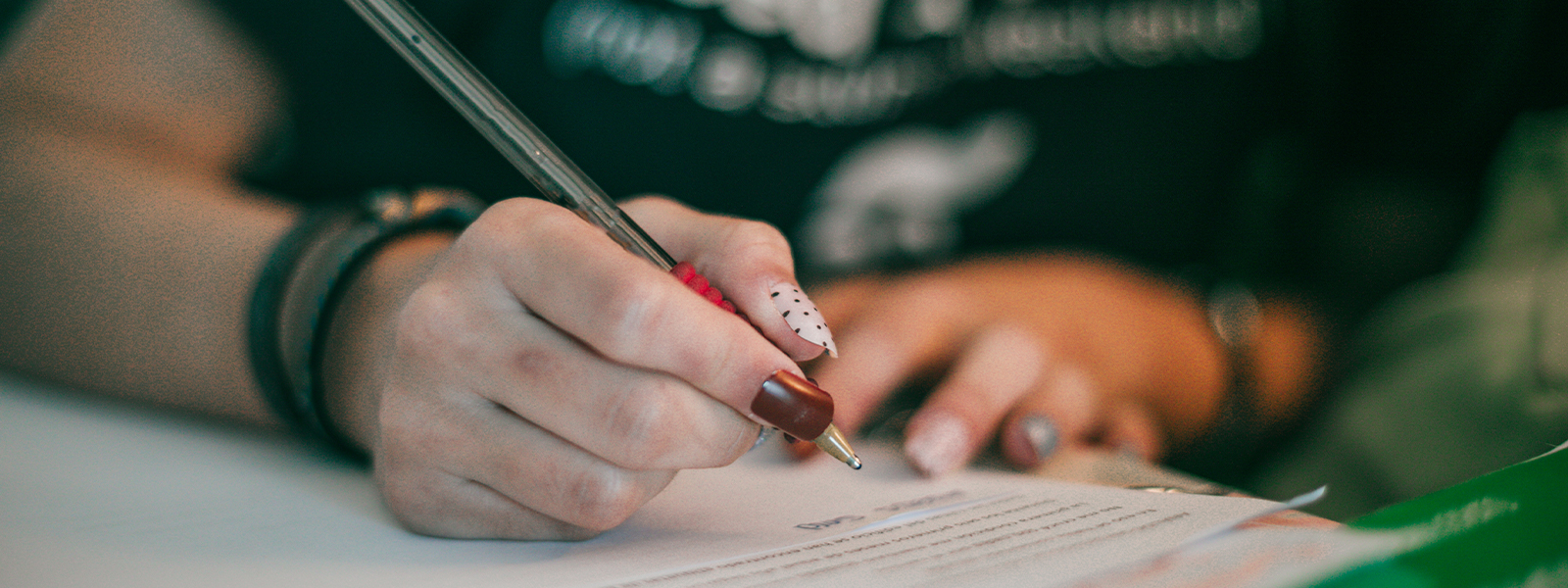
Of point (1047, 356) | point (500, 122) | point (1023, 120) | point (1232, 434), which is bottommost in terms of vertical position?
point (1232, 434)

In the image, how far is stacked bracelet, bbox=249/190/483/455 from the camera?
0.36m

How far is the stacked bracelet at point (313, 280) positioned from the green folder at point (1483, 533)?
0.41m

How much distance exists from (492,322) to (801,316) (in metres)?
0.11

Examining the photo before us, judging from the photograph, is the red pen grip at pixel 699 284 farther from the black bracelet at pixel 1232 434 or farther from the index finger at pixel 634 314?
the black bracelet at pixel 1232 434

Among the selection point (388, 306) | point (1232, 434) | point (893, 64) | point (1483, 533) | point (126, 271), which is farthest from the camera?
point (893, 64)

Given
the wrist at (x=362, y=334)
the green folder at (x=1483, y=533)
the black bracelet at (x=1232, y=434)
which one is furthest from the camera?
the black bracelet at (x=1232, y=434)

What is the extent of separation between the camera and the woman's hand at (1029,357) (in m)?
0.42

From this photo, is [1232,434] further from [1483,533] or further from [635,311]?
[635,311]

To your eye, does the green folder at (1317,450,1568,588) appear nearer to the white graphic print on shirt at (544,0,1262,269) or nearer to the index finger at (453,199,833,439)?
the index finger at (453,199,833,439)

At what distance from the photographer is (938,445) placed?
388 mm

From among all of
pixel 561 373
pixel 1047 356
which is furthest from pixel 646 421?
pixel 1047 356

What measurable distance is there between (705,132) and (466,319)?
1.62ft

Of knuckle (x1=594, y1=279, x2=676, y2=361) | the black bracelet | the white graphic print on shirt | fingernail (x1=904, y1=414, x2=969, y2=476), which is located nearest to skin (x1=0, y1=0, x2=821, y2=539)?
knuckle (x1=594, y1=279, x2=676, y2=361)

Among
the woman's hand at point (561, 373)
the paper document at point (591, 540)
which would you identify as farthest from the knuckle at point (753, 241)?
the paper document at point (591, 540)
